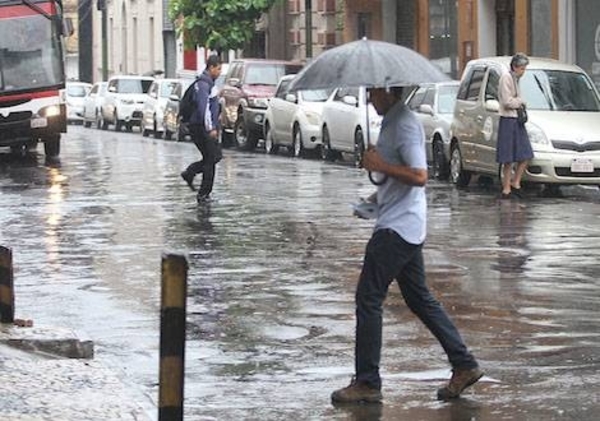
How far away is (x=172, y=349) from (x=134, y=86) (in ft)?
156

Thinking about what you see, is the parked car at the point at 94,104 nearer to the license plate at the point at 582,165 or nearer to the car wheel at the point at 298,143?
the car wheel at the point at 298,143

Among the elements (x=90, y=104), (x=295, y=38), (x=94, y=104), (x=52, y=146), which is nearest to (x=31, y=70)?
(x=52, y=146)

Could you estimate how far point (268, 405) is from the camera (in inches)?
350

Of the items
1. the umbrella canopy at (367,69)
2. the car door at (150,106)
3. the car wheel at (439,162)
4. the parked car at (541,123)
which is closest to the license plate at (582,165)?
the parked car at (541,123)

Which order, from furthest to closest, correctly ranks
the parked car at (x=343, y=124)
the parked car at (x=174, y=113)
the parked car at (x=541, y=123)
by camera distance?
the parked car at (x=174, y=113)
the parked car at (x=343, y=124)
the parked car at (x=541, y=123)

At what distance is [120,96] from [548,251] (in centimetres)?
3950

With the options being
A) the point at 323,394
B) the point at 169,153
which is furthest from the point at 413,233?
the point at 169,153

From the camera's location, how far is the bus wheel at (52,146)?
A: 107ft

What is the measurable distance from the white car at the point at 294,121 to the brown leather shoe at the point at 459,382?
75.6 ft

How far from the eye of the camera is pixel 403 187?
8.97m

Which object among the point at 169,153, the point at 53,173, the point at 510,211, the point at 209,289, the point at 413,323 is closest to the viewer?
the point at 413,323

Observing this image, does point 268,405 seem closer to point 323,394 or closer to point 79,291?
point 323,394

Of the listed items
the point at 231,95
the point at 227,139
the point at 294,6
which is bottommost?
the point at 227,139

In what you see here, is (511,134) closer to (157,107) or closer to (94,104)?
(157,107)
